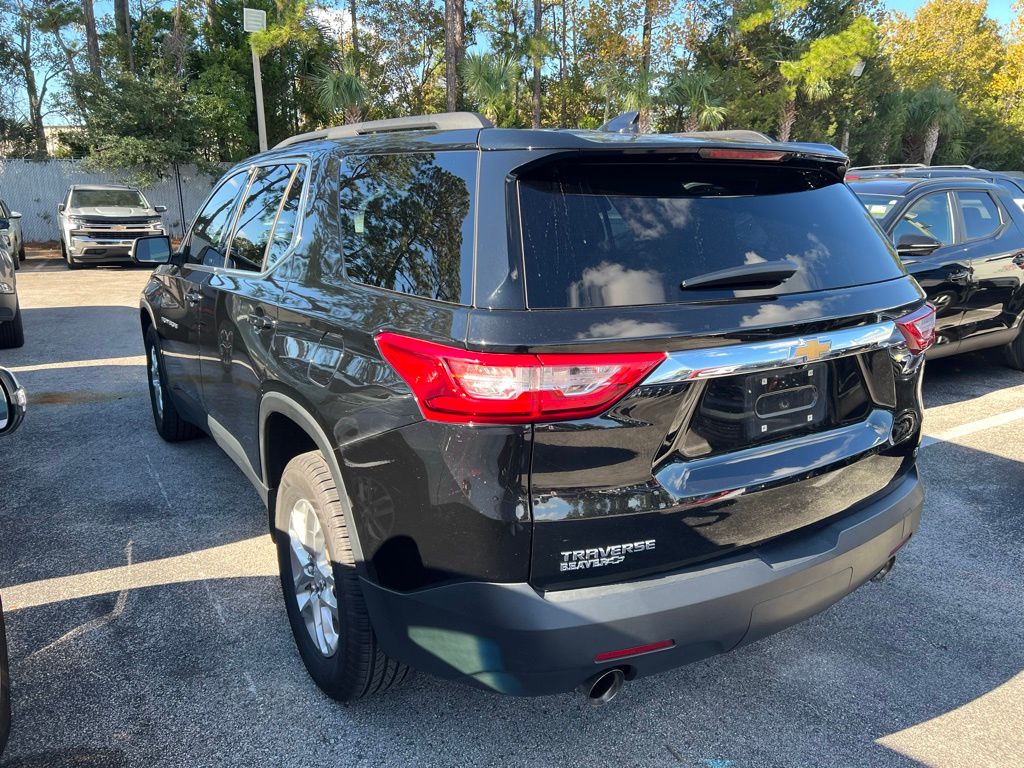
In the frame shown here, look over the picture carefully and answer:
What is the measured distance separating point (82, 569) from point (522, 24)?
30436 mm

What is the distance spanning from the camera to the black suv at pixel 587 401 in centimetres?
188

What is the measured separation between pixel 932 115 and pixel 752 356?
3950 cm

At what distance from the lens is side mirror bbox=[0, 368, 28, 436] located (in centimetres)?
212

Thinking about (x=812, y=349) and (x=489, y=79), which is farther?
(x=489, y=79)

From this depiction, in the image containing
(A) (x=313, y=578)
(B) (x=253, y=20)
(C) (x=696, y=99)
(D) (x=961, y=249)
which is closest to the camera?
(A) (x=313, y=578)

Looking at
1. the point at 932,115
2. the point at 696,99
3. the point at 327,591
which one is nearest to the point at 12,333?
the point at 327,591

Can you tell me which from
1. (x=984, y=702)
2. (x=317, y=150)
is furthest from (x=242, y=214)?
(x=984, y=702)

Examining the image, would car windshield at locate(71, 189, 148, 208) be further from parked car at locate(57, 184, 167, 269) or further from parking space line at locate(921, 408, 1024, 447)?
parking space line at locate(921, 408, 1024, 447)

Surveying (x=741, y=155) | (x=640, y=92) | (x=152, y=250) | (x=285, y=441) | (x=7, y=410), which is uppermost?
(x=640, y=92)

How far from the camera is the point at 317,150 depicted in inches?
116

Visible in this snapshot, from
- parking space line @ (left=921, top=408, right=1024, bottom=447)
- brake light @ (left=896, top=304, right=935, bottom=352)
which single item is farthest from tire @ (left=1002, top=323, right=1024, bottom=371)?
brake light @ (left=896, top=304, right=935, bottom=352)

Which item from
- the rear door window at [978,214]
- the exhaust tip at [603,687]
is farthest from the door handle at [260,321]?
the rear door window at [978,214]

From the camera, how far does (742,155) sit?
226cm

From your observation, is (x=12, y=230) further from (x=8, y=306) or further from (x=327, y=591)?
(x=327, y=591)
